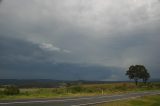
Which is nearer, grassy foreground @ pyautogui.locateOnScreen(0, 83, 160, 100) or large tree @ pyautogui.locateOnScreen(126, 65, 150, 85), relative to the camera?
grassy foreground @ pyautogui.locateOnScreen(0, 83, 160, 100)

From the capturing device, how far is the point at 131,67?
13875 cm

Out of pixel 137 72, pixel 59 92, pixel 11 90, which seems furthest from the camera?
pixel 137 72

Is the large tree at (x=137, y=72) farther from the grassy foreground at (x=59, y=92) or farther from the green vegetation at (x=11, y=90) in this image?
the green vegetation at (x=11, y=90)

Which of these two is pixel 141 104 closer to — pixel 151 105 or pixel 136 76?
pixel 151 105

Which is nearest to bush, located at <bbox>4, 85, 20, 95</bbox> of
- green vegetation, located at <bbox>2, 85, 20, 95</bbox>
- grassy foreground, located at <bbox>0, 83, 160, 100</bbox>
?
green vegetation, located at <bbox>2, 85, 20, 95</bbox>

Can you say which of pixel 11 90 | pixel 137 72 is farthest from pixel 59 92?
pixel 137 72

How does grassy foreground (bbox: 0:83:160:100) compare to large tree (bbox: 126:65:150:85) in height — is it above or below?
below

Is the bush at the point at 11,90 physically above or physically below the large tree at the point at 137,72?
below

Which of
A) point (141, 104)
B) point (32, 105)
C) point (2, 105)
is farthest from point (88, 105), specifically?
point (141, 104)

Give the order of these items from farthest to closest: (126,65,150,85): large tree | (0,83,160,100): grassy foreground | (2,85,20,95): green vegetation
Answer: (126,65,150,85): large tree → (2,85,20,95): green vegetation → (0,83,160,100): grassy foreground

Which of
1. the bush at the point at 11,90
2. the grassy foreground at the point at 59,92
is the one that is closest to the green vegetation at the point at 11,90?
the bush at the point at 11,90

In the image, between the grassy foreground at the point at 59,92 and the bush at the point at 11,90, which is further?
the bush at the point at 11,90

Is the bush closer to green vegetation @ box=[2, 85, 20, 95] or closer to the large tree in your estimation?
green vegetation @ box=[2, 85, 20, 95]

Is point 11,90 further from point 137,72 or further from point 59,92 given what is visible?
point 137,72
